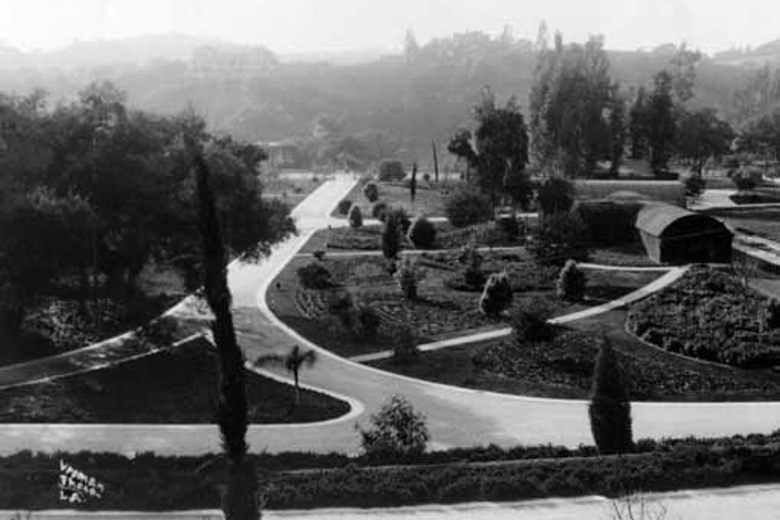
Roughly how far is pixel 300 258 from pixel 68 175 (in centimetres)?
1958

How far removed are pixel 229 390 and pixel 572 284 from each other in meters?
24.7

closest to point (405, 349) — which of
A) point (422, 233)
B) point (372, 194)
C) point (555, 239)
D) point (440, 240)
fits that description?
point (555, 239)

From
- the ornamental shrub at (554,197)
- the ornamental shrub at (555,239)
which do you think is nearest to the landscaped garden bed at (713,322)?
the ornamental shrub at (555,239)

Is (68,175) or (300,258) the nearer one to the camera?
(68,175)

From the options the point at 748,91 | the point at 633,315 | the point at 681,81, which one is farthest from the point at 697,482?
the point at 748,91

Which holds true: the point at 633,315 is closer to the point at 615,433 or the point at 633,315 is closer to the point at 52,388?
→ the point at 615,433

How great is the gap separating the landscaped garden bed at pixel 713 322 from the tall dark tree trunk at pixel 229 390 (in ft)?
63.1

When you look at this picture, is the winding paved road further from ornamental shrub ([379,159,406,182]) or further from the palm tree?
ornamental shrub ([379,159,406,182])

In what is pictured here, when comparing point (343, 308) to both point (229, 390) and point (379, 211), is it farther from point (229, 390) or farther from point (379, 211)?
point (379, 211)

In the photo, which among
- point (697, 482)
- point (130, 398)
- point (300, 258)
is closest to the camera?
point (697, 482)

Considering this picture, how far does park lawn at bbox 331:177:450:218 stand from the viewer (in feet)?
221

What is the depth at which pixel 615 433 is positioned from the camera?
64.3 feet

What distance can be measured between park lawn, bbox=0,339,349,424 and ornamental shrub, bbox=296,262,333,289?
1142 centimetres

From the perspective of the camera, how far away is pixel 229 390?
14.2m
